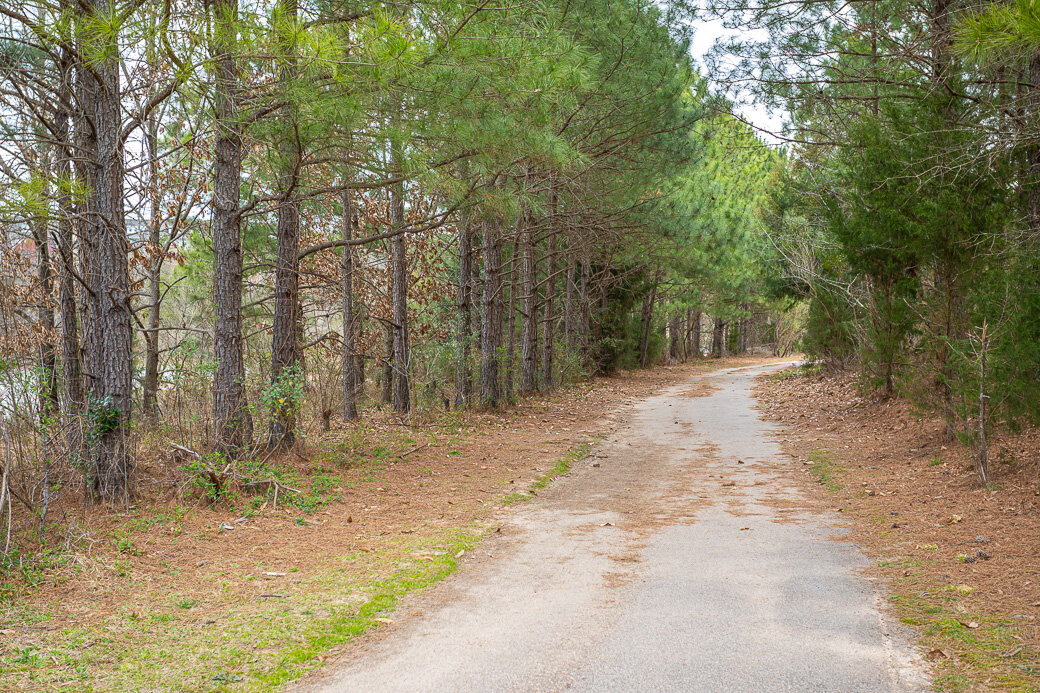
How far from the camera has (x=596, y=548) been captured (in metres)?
6.60

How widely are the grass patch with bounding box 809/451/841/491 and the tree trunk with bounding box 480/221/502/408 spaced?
263 inches

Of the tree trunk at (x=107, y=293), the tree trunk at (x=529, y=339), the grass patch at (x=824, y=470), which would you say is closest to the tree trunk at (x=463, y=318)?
the tree trunk at (x=529, y=339)

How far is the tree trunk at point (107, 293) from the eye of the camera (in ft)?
24.0

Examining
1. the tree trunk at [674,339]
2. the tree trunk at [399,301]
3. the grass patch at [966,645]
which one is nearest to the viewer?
the grass patch at [966,645]

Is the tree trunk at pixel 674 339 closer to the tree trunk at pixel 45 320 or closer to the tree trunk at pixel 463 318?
the tree trunk at pixel 463 318

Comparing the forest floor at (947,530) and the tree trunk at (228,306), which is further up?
the tree trunk at (228,306)

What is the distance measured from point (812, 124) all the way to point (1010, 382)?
8455 millimetres

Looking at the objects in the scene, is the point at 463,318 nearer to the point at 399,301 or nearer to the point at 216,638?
the point at 399,301

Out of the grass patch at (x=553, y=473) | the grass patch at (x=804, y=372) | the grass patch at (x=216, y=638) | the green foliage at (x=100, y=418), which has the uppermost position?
the green foliage at (x=100, y=418)

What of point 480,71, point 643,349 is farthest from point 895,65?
point 643,349

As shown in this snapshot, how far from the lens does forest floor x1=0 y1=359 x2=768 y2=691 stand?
4.25 meters

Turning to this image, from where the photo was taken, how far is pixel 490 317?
1573 cm

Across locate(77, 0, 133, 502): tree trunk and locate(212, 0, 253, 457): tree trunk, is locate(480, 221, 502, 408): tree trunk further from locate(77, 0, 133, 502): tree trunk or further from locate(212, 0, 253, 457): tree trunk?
locate(77, 0, 133, 502): tree trunk

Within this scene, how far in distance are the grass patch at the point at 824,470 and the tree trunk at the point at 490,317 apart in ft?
21.9
